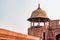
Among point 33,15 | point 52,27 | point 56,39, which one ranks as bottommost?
point 56,39

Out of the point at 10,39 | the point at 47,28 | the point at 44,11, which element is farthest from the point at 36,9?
the point at 10,39

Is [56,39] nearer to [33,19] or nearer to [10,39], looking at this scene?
[33,19]

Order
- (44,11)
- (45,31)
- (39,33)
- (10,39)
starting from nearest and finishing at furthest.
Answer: (10,39) < (39,33) < (45,31) < (44,11)

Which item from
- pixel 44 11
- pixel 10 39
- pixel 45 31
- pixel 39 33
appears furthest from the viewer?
pixel 44 11

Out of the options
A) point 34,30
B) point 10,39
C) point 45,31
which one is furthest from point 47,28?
point 10,39

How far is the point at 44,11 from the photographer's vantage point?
1444 centimetres

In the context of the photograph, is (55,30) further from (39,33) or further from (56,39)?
(39,33)

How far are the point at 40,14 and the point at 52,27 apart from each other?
4.72 ft

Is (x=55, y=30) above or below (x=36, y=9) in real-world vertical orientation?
below

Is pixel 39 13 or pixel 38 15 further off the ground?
pixel 39 13

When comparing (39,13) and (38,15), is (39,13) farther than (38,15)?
Yes

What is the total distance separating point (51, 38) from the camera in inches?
559

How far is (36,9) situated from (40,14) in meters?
0.86

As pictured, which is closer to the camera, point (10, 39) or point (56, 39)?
point (10, 39)
